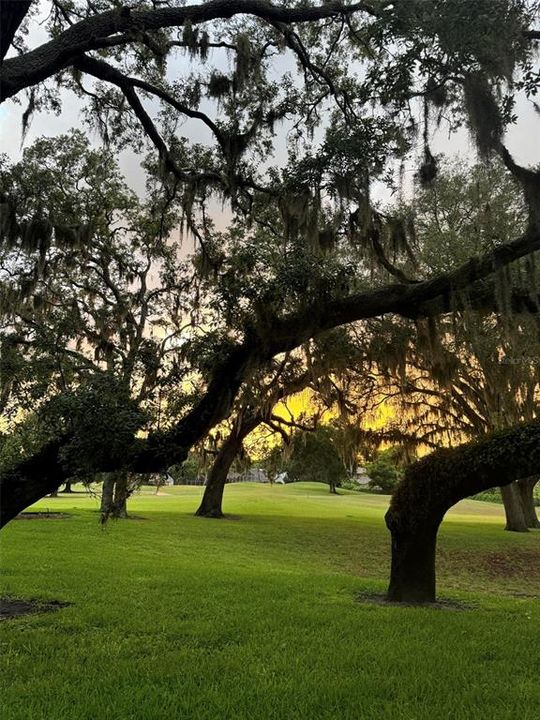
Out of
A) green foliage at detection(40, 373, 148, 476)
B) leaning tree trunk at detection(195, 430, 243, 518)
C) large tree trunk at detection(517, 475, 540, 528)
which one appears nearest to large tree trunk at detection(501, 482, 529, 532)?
large tree trunk at detection(517, 475, 540, 528)

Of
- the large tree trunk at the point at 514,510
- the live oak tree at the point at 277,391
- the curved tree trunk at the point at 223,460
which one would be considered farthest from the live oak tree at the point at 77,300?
the large tree trunk at the point at 514,510

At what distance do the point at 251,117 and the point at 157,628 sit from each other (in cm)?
659

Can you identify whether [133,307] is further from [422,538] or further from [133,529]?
[422,538]

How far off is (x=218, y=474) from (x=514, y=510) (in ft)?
38.3

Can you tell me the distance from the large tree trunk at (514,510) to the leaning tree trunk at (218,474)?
1055cm

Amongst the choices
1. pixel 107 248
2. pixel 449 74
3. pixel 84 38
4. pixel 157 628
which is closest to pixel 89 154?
pixel 107 248

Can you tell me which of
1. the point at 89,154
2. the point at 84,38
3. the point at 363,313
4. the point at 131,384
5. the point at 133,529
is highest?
the point at 89,154

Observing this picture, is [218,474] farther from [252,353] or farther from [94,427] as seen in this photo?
[94,427]

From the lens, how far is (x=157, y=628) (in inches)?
219

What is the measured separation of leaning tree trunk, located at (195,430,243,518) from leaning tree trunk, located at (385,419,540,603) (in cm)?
1414

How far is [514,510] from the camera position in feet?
71.4

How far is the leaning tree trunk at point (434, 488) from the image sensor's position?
6582 mm

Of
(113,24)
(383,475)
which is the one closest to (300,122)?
(113,24)

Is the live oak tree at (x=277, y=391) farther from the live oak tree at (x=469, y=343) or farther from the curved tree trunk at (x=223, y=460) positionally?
the live oak tree at (x=469, y=343)
